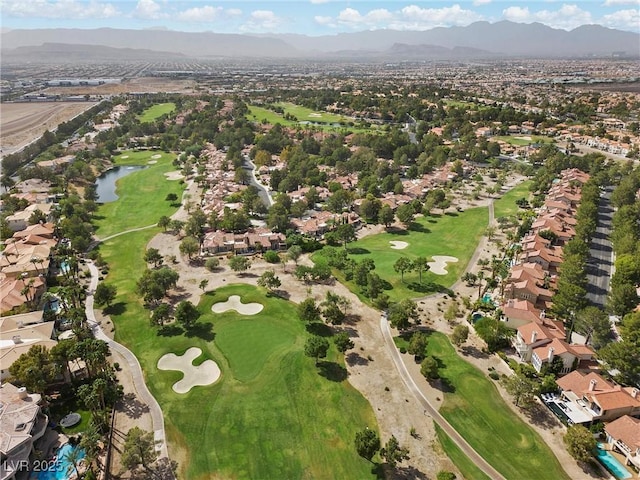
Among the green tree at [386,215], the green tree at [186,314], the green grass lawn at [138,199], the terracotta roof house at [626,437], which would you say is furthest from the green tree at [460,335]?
the green grass lawn at [138,199]

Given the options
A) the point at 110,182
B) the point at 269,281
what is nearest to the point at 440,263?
the point at 269,281

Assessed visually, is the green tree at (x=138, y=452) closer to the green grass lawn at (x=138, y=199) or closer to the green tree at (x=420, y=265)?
→ the green tree at (x=420, y=265)

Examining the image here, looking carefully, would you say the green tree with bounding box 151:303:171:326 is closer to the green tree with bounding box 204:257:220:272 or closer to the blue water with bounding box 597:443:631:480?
the green tree with bounding box 204:257:220:272

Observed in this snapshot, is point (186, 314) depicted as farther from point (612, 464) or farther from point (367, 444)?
point (612, 464)

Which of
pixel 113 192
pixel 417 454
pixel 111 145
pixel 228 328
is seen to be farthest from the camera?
pixel 111 145

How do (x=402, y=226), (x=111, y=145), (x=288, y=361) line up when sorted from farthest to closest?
1. (x=111, y=145)
2. (x=402, y=226)
3. (x=288, y=361)

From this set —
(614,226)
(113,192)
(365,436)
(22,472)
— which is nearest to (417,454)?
(365,436)

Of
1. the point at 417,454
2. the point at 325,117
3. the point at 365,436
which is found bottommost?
the point at 417,454

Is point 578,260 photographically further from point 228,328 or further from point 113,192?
point 113,192
